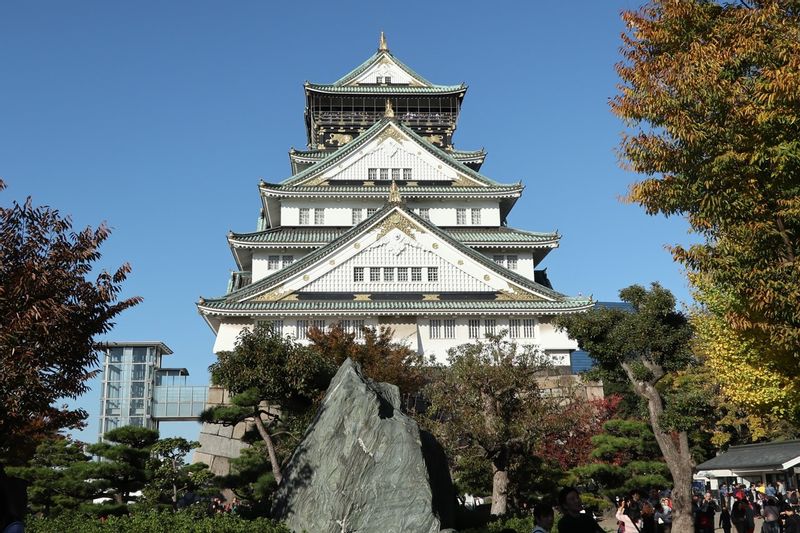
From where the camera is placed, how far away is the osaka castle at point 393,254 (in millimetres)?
41312

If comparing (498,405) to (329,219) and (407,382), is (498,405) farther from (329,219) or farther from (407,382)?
(329,219)

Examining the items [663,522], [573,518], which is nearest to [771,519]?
[663,522]

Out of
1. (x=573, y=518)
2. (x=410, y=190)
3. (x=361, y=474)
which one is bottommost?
(x=573, y=518)

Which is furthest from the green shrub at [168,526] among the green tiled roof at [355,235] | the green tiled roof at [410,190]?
the green tiled roof at [410,190]

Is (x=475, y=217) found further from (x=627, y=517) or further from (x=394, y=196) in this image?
(x=627, y=517)

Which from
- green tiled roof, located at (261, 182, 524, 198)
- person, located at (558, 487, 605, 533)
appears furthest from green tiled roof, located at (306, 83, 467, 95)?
person, located at (558, 487, 605, 533)

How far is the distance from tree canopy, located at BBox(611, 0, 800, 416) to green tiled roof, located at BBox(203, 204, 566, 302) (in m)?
26.4

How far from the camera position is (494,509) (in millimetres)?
21656

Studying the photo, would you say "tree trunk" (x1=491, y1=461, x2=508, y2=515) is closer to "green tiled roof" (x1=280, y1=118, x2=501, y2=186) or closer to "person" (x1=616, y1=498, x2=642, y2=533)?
"person" (x1=616, y1=498, x2=642, y2=533)

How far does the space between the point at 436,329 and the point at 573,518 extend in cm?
3423

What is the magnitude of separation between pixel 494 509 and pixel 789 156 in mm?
12435

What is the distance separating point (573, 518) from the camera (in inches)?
321

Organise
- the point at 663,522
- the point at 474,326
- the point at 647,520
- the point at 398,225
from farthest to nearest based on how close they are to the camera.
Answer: the point at 398,225 < the point at 474,326 < the point at 663,522 < the point at 647,520

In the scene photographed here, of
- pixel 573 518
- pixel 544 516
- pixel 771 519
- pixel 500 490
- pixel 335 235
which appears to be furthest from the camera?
pixel 335 235
